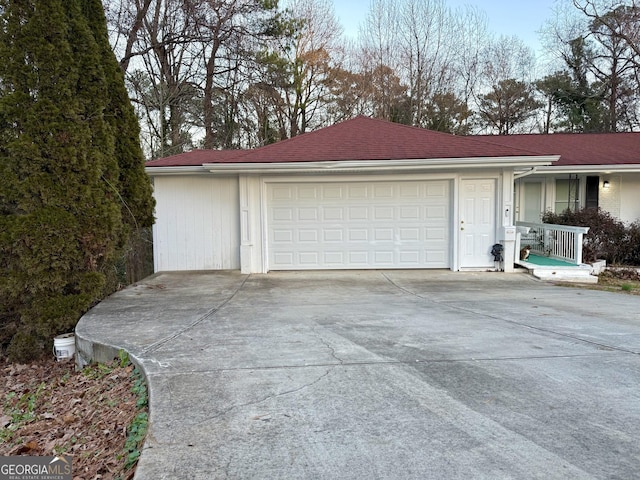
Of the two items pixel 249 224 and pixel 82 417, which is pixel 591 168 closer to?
pixel 249 224

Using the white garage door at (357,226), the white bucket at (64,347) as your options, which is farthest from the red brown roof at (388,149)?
the white bucket at (64,347)

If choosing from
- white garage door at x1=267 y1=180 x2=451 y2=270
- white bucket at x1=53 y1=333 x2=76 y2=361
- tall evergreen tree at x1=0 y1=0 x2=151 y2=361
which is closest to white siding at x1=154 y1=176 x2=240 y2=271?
white garage door at x1=267 y1=180 x2=451 y2=270

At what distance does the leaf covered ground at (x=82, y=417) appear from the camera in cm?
271

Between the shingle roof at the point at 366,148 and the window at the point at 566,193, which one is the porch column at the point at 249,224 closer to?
the shingle roof at the point at 366,148

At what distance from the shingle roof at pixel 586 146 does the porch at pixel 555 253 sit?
74.3 inches

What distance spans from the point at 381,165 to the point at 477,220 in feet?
8.36

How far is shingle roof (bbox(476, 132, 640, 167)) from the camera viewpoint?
11.3 metres

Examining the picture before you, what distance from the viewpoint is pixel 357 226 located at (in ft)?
32.0

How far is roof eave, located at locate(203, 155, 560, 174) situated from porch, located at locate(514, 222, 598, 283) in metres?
1.74

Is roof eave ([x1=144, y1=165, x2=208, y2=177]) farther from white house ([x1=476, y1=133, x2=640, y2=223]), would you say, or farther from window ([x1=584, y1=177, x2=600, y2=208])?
window ([x1=584, y1=177, x2=600, y2=208])

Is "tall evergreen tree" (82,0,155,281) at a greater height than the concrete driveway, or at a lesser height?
greater

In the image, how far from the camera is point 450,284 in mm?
8102

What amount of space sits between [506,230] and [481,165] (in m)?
1.58

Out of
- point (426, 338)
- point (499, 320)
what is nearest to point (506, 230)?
point (499, 320)
